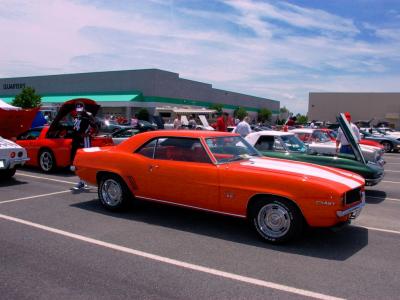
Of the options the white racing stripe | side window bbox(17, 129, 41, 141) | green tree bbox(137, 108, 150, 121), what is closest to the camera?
the white racing stripe

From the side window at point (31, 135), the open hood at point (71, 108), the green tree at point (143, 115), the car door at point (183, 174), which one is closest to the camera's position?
the car door at point (183, 174)

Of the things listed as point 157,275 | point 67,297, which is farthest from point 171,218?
point 67,297

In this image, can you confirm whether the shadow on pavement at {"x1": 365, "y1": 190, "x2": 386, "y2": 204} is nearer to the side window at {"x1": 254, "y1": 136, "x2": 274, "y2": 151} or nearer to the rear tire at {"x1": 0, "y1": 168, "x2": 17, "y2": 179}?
the side window at {"x1": 254, "y1": 136, "x2": 274, "y2": 151}

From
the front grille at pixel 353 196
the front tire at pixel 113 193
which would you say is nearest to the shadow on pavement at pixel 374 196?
the front grille at pixel 353 196

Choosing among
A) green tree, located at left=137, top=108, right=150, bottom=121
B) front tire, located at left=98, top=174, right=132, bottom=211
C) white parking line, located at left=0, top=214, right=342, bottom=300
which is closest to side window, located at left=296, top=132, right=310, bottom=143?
front tire, located at left=98, top=174, right=132, bottom=211

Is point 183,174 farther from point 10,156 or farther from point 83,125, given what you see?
point 10,156

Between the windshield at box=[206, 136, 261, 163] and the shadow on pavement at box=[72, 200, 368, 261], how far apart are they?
1007 mm

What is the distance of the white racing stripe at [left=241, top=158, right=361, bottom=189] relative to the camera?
5141 millimetres

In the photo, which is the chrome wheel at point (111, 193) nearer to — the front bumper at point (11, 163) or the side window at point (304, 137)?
the front bumper at point (11, 163)

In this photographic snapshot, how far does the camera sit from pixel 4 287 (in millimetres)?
3713

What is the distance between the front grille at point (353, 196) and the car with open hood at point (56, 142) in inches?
272

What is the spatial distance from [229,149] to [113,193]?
6.80 ft

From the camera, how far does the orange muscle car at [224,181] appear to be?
4.82 meters

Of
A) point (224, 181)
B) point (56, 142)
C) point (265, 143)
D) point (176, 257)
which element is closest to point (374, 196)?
point (265, 143)
